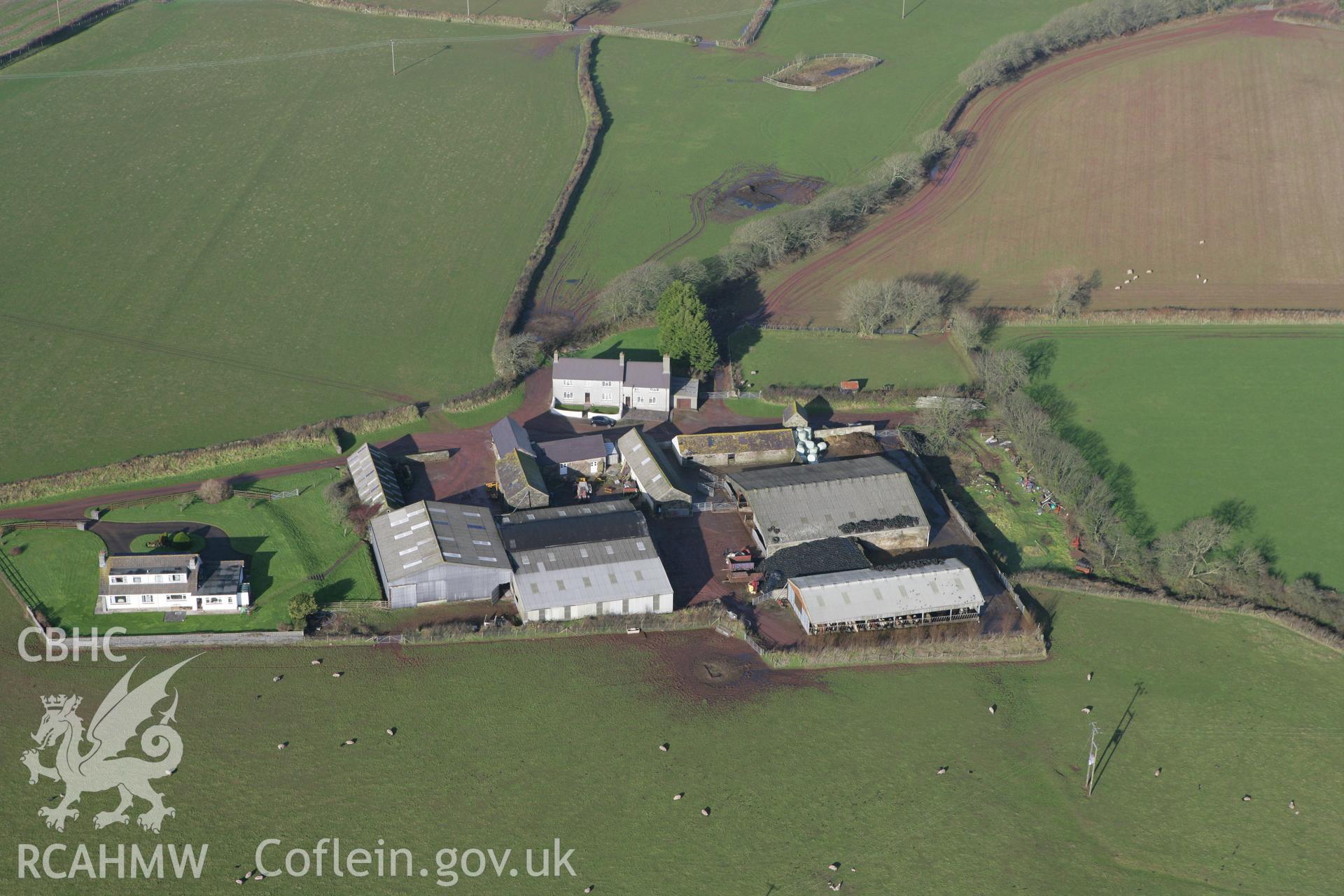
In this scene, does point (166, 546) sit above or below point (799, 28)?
below

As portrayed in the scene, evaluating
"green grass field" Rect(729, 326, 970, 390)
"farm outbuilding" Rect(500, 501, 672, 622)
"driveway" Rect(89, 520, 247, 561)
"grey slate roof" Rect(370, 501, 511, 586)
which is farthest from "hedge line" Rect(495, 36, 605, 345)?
"driveway" Rect(89, 520, 247, 561)

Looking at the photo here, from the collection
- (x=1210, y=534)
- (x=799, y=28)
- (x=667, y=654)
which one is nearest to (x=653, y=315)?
(x=667, y=654)

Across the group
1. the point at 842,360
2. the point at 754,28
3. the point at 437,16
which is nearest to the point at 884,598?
the point at 842,360

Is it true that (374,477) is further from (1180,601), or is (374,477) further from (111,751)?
(1180,601)

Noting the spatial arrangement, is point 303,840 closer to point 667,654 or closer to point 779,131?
point 667,654

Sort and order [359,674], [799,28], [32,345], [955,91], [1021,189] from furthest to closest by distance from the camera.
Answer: [799,28] → [955,91] → [1021,189] → [32,345] → [359,674]

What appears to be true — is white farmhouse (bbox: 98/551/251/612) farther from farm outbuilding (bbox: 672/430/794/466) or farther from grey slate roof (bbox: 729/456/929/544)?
grey slate roof (bbox: 729/456/929/544)
